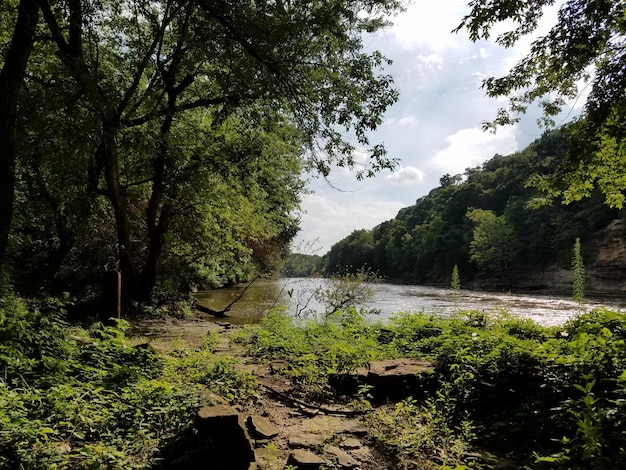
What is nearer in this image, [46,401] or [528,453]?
[46,401]

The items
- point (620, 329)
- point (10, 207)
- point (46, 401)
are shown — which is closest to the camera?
point (46, 401)

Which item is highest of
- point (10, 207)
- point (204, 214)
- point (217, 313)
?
point (204, 214)

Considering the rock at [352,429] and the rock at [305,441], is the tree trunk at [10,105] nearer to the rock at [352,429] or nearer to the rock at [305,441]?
the rock at [305,441]

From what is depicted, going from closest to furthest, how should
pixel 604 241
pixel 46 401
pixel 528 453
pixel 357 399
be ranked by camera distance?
pixel 46 401 → pixel 528 453 → pixel 357 399 → pixel 604 241

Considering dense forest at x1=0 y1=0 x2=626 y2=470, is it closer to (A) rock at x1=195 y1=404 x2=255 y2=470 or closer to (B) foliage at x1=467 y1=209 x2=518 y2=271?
(A) rock at x1=195 y1=404 x2=255 y2=470

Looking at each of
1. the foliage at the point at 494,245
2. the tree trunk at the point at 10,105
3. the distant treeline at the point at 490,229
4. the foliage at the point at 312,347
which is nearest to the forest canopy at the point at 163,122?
the tree trunk at the point at 10,105

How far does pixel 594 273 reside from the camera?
130 ft

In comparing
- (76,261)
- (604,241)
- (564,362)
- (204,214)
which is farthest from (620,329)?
(604,241)

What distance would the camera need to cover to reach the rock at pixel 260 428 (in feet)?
12.2

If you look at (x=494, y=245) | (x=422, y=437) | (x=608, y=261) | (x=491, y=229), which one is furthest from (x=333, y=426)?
(x=491, y=229)

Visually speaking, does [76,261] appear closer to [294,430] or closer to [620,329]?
[294,430]

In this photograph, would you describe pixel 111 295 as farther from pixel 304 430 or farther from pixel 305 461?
pixel 305 461

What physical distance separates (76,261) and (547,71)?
18.1m

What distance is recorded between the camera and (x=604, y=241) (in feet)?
139
